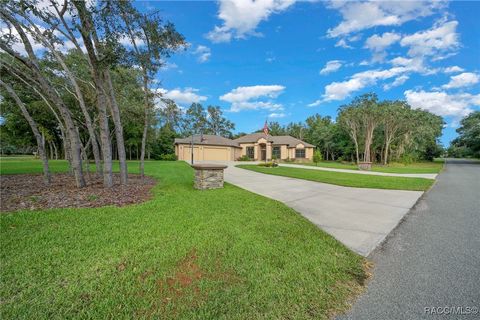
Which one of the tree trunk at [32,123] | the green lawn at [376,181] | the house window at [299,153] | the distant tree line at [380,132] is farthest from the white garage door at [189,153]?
the tree trunk at [32,123]

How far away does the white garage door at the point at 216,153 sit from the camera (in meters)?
32.2

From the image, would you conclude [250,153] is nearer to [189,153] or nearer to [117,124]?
[189,153]

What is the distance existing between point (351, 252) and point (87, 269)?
349cm

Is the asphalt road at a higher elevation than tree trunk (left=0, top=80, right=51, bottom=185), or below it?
Result: below

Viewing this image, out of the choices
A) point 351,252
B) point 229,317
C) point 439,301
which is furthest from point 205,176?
point 439,301

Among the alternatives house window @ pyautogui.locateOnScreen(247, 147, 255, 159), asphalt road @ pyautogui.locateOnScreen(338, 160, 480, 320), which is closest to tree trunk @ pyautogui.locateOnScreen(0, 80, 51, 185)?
asphalt road @ pyautogui.locateOnScreen(338, 160, 480, 320)

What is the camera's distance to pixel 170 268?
2596 millimetres

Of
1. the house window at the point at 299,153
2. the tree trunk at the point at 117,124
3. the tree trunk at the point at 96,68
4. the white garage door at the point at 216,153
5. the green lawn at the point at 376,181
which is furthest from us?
the house window at the point at 299,153

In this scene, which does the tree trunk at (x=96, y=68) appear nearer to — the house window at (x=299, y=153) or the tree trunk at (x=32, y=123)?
the tree trunk at (x=32, y=123)

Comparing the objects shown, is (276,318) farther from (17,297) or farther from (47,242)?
(47,242)

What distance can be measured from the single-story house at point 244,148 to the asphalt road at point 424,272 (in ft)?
89.7

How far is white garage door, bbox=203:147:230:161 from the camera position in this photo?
106 ft

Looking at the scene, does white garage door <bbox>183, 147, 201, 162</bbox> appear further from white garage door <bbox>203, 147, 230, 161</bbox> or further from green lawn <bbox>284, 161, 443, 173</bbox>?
green lawn <bbox>284, 161, 443, 173</bbox>

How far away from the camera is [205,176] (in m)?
7.53
